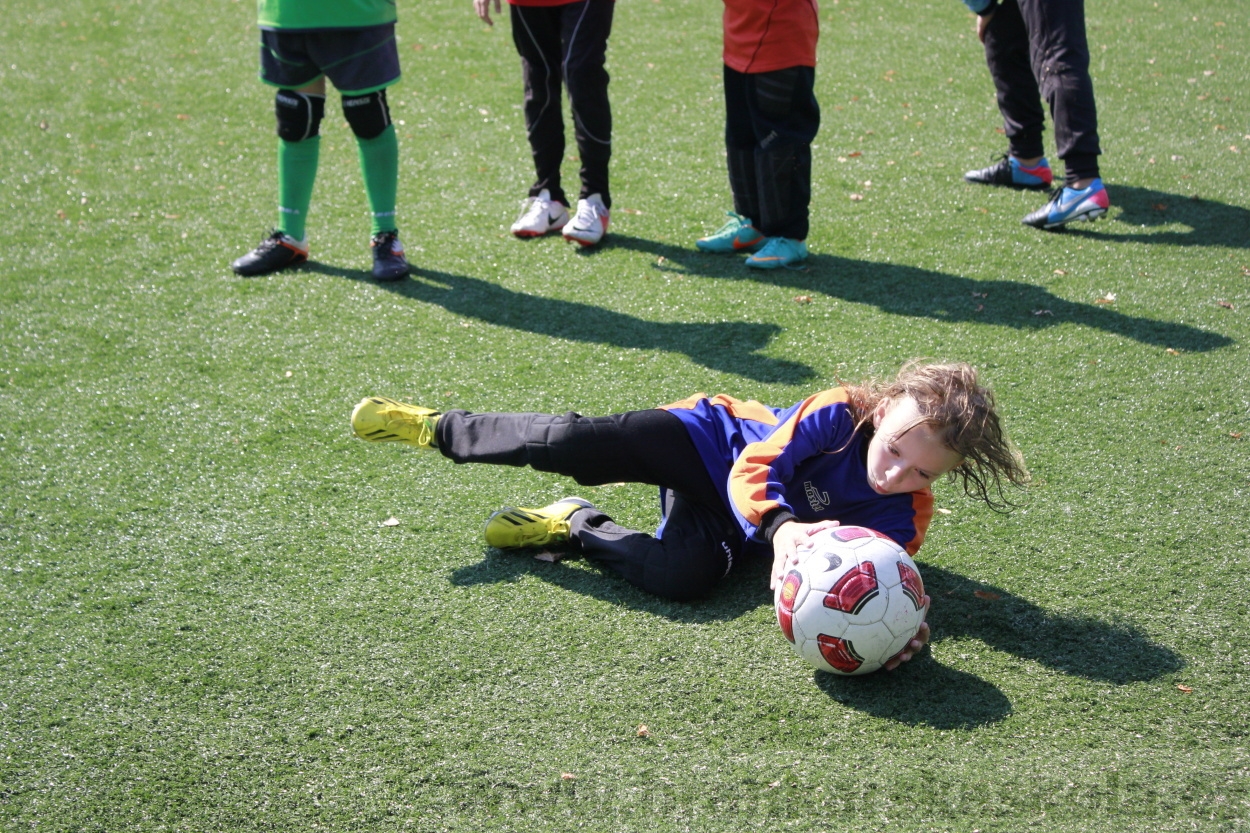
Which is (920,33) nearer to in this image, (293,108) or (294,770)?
(293,108)

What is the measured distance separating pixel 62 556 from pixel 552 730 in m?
1.90

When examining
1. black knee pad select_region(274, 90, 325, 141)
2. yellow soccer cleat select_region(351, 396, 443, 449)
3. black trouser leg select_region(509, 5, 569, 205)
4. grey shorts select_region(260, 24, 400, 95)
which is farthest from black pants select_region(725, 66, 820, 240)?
yellow soccer cleat select_region(351, 396, 443, 449)

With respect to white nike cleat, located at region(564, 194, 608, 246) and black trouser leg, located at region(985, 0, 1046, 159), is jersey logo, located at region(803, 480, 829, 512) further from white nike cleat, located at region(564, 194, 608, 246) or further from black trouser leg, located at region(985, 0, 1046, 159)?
black trouser leg, located at region(985, 0, 1046, 159)

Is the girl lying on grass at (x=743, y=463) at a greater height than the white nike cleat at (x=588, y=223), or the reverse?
the white nike cleat at (x=588, y=223)

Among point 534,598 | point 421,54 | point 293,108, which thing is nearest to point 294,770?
point 534,598

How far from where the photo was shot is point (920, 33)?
925 cm

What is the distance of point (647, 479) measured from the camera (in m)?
3.39

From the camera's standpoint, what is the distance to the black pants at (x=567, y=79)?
553 centimetres

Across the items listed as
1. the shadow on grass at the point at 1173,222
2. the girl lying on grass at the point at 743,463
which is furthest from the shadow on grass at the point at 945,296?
the girl lying on grass at the point at 743,463

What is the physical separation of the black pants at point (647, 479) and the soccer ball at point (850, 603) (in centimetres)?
46

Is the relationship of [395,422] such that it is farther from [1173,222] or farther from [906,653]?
[1173,222]

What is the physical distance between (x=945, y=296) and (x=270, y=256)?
11.6 ft

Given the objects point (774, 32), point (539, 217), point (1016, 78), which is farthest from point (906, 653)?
point (1016, 78)

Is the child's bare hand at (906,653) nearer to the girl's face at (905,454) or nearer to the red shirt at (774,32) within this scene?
the girl's face at (905,454)
